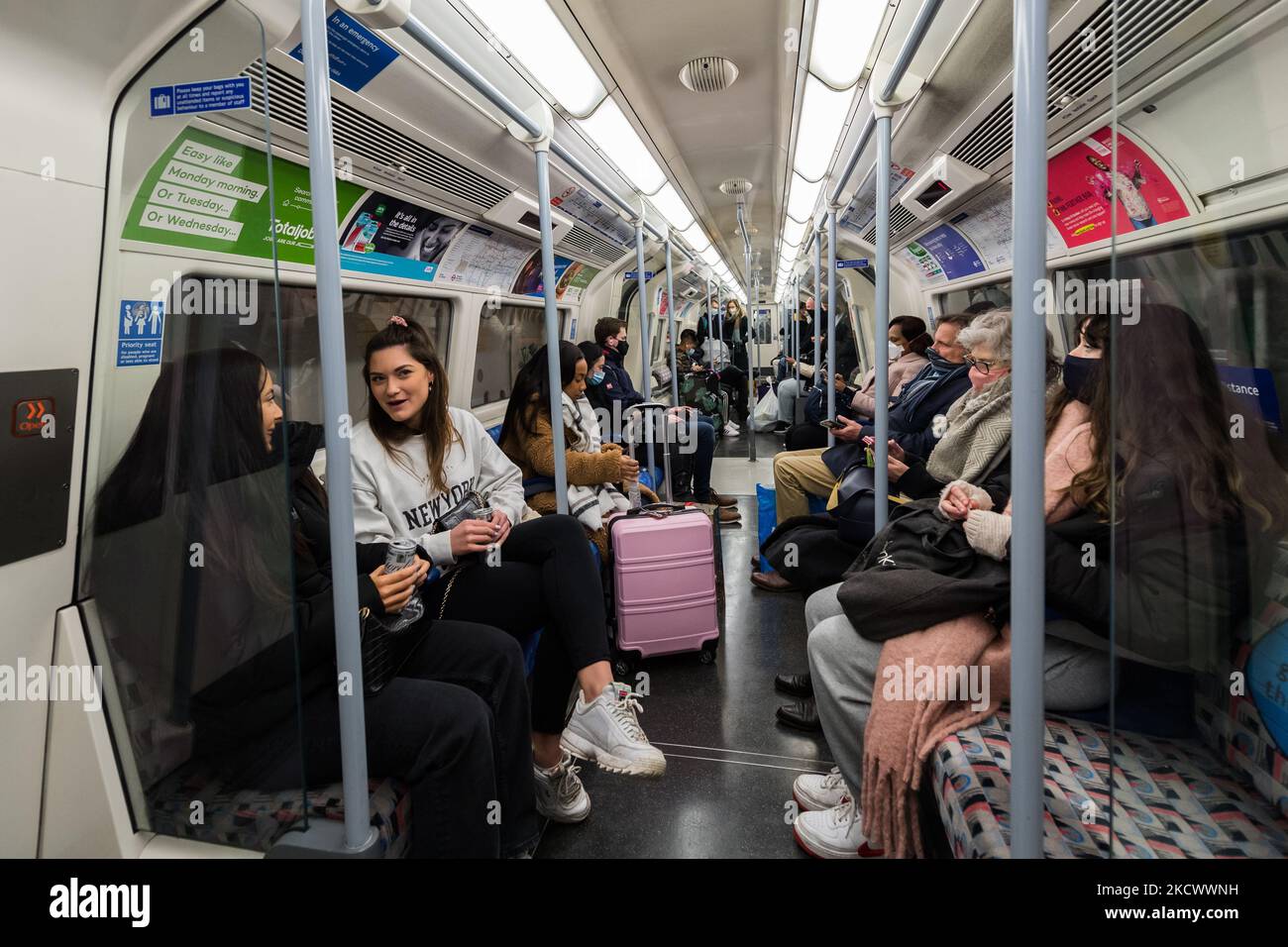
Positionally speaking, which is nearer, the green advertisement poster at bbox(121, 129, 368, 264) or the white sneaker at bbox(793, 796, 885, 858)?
the green advertisement poster at bbox(121, 129, 368, 264)

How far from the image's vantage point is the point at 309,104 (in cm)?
138

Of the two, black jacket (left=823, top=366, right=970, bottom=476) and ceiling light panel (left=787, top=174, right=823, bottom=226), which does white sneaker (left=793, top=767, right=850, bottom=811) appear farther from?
ceiling light panel (left=787, top=174, right=823, bottom=226)

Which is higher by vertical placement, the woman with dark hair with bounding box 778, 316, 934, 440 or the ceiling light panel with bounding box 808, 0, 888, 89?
the ceiling light panel with bounding box 808, 0, 888, 89

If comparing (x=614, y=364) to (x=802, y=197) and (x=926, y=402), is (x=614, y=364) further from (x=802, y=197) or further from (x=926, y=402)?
(x=926, y=402)

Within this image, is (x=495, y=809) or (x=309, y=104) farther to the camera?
(x=495, y=809)

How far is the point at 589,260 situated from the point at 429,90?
4465 millimetres

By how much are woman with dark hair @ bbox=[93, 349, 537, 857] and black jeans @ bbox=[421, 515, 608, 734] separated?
53 centimetres

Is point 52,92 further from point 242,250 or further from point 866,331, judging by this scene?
point 866,331

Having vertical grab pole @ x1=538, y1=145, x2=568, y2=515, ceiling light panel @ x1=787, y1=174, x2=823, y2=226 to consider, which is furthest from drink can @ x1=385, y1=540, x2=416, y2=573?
ceiling light panel @ x1=787, y1=174, x2=823, y2=226

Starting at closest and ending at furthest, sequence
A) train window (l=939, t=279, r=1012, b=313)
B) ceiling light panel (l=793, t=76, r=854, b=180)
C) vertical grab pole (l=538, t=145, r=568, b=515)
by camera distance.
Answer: vertical grab pole (l=538, t=145, r=568, b=515)
ceiling light panel (l=793, t=76, r=854, b=180)
train window (l=939, t=279, r=1012, b=313)

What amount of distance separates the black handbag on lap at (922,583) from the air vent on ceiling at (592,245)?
4542 mm

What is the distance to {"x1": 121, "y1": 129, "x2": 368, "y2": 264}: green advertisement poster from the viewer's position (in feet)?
5.90

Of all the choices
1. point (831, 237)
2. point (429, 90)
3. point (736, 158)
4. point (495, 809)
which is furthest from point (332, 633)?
point (736, 158)
